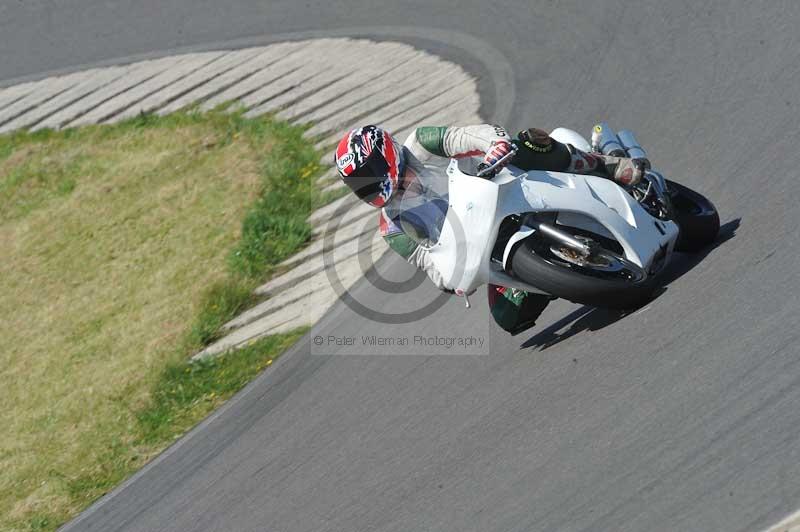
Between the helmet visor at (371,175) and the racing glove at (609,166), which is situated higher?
the helmet visor at (371,175)

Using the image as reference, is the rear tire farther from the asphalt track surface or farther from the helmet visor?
the helmet visor

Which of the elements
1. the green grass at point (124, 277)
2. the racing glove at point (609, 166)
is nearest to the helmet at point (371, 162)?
the racing glove at point (609, 166)

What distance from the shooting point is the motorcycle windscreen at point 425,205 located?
20.8 feet

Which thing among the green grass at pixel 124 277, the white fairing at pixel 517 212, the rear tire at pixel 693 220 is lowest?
the green grass at pixel 124 277

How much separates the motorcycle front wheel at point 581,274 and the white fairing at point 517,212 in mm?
135

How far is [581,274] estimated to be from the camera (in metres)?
5.86

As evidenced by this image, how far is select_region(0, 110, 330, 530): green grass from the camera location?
27.9 ft

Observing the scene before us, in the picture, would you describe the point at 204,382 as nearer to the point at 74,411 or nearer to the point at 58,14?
the point at 74,411

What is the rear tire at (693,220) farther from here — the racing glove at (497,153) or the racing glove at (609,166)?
the racing glove at (497,153)

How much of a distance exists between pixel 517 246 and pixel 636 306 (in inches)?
35.9

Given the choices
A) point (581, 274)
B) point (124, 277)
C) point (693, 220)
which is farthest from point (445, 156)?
point (124, 277)

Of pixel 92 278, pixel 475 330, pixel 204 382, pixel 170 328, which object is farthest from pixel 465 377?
pixel 92 278

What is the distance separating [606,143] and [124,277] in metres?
5.71

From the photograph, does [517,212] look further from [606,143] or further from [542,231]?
[606,143]
